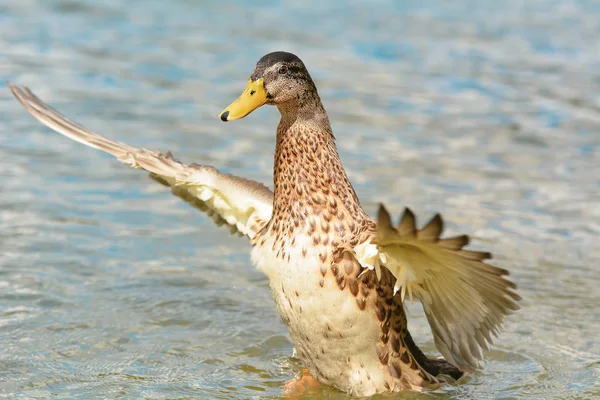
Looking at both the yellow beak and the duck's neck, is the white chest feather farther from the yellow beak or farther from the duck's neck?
the yellow beak

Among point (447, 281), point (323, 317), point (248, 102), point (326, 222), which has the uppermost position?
point (248, 102)

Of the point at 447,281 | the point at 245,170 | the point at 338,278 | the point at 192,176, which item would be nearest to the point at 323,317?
the point at 338,278

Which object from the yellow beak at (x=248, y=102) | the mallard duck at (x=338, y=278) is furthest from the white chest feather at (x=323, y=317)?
the yellow beak at (x=248, y=102)

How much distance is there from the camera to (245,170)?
31.0ft

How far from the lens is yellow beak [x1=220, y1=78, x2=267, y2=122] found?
5.46 metres

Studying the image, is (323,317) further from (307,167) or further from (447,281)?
(307,167)

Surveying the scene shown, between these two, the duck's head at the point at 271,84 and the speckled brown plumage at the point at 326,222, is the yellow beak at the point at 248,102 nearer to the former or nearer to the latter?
the duck's head at the point at 271,84

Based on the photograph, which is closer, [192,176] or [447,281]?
[447,281]

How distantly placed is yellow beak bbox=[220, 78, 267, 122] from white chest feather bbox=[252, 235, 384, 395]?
2.26ft

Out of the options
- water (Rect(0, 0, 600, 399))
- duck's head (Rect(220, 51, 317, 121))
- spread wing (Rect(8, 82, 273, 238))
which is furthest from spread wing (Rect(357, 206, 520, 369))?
spread wing (Rect(8, 82, 273, 238))

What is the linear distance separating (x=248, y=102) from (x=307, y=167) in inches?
17.8

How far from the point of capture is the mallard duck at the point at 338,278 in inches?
210

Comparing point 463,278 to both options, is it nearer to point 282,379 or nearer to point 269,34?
point 282,379

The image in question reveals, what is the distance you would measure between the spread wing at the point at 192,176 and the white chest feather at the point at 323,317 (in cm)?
75
